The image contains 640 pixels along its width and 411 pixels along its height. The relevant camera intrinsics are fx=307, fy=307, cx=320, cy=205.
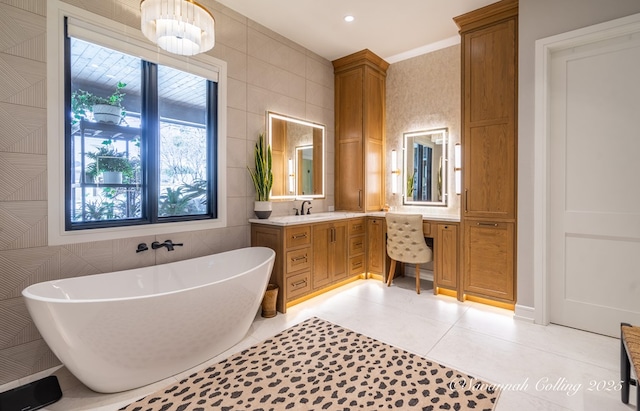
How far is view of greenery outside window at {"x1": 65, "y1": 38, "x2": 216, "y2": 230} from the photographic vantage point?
2.33 m

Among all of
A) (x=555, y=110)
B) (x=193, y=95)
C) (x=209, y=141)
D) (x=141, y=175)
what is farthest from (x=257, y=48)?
(x=555, y=110)

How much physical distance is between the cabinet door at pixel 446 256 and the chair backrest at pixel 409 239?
0.40ft

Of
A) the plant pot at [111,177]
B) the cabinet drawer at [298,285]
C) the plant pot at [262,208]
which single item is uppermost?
the plant pot at [111,177]

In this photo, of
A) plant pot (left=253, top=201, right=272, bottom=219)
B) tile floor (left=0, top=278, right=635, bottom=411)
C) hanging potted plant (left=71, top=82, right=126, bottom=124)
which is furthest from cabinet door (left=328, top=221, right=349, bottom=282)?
hanging potted plant (left=71, top=82, right=126, bottom=124)

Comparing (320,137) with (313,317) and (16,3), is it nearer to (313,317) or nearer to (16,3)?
(313,317)

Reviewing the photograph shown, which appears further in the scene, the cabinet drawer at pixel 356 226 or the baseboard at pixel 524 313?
the cabinet drawer at pixel 356 226

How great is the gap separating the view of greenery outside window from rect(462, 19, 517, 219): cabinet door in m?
2.67

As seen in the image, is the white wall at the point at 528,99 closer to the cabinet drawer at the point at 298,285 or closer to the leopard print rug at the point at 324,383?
the leopard print rug at the point at 324,383

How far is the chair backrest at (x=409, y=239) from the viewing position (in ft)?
11.6

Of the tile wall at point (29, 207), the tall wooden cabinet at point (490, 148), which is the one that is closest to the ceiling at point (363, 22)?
the tall wooden cabinet at point (490, 148)

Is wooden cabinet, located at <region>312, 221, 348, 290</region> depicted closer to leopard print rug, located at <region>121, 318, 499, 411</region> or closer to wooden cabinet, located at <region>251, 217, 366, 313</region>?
wooden cabinet, located at <region>251, 217, 366, 313</region>

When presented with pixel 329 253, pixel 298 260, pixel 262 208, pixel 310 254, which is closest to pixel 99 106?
pixel 262 208

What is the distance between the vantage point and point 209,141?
10.3 ft

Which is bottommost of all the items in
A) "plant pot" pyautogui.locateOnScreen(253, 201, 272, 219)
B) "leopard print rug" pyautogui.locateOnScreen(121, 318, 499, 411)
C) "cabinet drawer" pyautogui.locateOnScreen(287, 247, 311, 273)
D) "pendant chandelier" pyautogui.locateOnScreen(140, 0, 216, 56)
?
"leopard print rug" pyautogui.locateOnScreen(121, 318, 499, 411)
